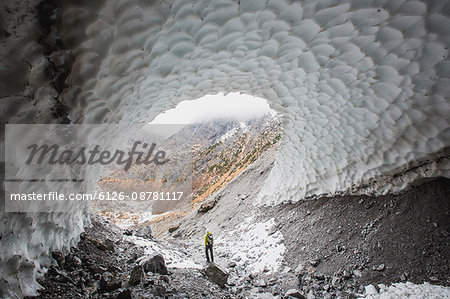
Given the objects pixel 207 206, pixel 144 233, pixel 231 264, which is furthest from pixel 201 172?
pixel 231 264

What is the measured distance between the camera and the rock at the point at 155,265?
4605mm

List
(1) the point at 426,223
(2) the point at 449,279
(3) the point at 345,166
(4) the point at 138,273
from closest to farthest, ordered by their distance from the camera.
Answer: (2) the point at 449,279
(4) the point at 138,273
(1) the point at 426,223
(3) the point at 345,166

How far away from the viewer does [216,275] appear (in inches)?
215

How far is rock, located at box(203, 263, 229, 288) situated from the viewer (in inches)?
210

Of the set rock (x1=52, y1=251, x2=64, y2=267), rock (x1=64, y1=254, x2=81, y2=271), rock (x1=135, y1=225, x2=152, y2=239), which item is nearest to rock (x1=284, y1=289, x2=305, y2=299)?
rock (x1=64, y1=254, x2=81, y2=271)

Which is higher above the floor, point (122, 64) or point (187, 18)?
point (187, 18)

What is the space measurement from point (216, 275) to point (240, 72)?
4868 mm

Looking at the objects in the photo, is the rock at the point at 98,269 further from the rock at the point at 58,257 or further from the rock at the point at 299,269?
the rock at the point at 299,269

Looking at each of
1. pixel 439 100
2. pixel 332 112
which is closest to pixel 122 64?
pixel 332 112

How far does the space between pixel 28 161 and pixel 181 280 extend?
3671mm

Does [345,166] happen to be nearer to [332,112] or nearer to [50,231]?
[332,112]

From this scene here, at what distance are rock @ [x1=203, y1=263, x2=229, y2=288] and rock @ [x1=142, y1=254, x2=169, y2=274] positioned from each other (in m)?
1.20

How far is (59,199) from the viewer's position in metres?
3.96

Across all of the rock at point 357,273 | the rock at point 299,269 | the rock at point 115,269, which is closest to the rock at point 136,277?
the rock at point 115,269
